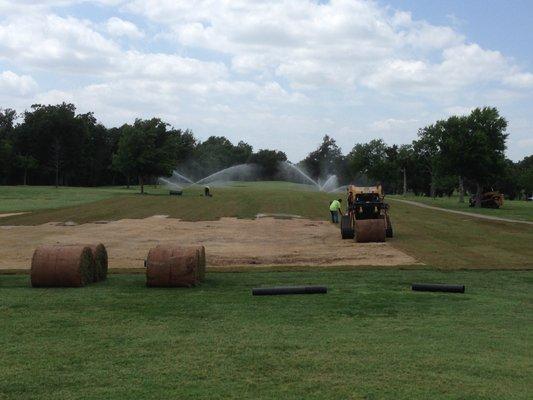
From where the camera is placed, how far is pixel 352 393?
7242mm

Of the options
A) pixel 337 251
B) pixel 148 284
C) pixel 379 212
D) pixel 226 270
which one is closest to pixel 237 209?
pixel 379 212

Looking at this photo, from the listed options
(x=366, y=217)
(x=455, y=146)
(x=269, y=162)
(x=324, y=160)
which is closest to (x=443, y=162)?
(x=455, y=146)

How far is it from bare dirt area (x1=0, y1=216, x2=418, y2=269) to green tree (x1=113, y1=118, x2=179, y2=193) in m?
29.0

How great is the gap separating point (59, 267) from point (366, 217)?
1795cm

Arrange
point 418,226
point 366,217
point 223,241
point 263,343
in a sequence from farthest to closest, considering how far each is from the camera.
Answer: point 418,226 → point 366,217 → point 223,241 → point 263,343

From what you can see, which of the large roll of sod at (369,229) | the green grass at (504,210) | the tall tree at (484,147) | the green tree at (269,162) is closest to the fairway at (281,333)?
the large roll of sod at (369,229)

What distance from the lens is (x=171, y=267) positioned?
15.0 metres

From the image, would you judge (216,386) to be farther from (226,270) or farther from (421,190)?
(421,190)

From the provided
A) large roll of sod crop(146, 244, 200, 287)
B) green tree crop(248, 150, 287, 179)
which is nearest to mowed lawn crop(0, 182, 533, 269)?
large roll of sod crop(146, 244, 200, 287)

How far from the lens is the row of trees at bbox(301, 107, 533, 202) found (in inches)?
2574

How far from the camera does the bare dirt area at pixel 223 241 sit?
72.8 feet

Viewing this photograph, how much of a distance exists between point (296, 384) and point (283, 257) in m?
15.7

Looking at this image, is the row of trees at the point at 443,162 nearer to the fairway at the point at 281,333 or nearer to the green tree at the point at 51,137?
the fairway at the point at 281,333

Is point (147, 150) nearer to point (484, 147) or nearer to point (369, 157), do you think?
point (484, 147)
